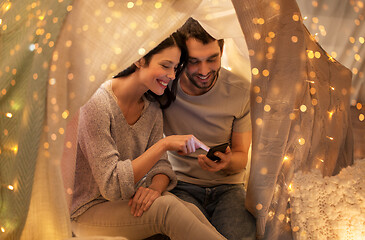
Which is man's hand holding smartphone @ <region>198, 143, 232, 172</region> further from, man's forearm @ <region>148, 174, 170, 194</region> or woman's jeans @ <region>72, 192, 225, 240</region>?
woman's jeans @ <region>72, 192, 225, 240</region>

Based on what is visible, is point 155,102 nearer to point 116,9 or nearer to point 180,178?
point 180,178

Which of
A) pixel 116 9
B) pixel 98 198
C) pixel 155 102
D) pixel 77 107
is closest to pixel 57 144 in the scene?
pixel 77 107

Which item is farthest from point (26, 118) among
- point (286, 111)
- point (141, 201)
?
point (286, 111)

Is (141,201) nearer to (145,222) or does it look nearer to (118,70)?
(145,222)

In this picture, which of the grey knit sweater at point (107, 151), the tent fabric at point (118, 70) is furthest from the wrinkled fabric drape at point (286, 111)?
the grey knit sweater at point (107, 151)

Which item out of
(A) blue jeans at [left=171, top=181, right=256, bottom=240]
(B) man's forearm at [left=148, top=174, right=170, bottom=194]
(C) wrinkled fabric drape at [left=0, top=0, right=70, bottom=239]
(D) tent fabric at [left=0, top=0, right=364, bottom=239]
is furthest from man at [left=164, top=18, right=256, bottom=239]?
(C) wrinkled fabric drape at [left=0, top=0, right=70, bottom=239]

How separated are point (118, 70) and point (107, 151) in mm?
290

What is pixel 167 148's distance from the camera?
1.60 metres

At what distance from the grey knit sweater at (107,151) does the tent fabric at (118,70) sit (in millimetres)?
87

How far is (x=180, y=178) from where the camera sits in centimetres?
195

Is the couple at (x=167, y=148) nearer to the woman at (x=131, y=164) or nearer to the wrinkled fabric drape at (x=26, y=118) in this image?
the woman at (x=131, y=164)

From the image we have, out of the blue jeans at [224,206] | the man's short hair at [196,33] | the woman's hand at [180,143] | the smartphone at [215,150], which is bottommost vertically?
the blue jeans at [224,206]

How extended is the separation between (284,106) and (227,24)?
1.42 feet

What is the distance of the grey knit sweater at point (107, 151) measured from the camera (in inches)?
59.0
